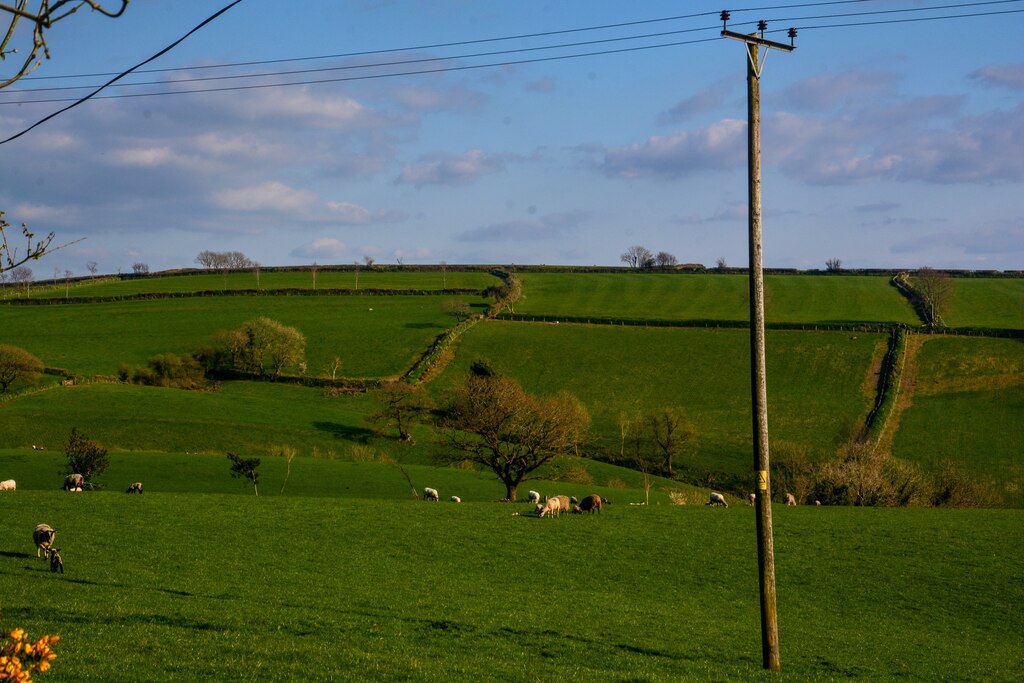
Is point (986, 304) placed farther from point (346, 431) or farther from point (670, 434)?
point (346, 431)

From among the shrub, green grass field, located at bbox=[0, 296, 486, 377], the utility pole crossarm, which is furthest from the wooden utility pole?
green grass field, located at bbox=[0, 296, 486, 377]

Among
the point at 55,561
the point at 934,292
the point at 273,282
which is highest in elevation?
the point at 273,282

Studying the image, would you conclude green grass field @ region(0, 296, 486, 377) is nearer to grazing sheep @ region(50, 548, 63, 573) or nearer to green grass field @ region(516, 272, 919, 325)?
green grass field @ region(516, 272, 919, 325)

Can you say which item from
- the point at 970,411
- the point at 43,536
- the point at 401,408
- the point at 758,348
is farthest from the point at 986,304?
the point at 43,536

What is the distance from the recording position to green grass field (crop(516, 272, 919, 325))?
131875 mm

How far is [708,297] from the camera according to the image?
148750mm

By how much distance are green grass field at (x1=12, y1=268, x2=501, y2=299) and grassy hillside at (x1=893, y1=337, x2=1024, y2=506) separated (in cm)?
7763

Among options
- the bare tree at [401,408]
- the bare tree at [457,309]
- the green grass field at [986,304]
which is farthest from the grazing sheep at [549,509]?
the green grass field at [986,304]

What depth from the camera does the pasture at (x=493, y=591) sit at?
19125 millimetres

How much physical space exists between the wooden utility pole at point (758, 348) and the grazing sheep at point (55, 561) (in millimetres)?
21260

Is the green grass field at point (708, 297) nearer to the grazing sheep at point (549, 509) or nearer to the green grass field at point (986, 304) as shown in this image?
the green grass field at point (986, 304)

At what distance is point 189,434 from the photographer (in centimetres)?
7538

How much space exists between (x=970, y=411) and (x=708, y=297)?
60192 mm

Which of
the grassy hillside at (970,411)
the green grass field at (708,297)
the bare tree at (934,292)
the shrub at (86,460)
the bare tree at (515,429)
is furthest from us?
the green grass field at (708,297)
